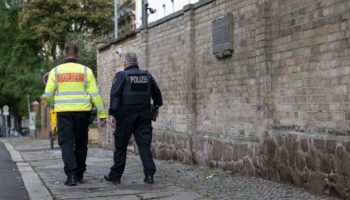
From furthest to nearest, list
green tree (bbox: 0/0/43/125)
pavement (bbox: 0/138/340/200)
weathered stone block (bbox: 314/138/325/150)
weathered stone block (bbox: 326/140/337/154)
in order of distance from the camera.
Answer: green tree (bbox: 0/0/43/125), pavement (bbox: 0/138/340/200), weathered stone block (bbox: 314/138/325/150), weathered stone block (bbox: 326/140/337/154)

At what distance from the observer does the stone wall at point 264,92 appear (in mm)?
7102

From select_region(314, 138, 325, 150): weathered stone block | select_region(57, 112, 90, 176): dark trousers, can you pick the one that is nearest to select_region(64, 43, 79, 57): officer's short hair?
select_region(57, 112, 90, 176): dark trousers

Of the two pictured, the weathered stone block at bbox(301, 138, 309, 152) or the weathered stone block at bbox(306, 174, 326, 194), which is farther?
A: the weathered stone block at bbox(301, 138, 309, 152)

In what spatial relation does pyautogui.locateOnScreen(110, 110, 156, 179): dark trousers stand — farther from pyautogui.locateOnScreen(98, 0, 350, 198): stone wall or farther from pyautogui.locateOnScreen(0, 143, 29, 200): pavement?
pyautogui.locateOnScreen(98, 0, 350, 198): stone wall

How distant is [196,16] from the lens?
1157 cm

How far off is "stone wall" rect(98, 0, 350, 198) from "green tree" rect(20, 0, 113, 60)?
26079 millimetres

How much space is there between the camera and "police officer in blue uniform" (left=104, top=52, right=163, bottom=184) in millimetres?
8469

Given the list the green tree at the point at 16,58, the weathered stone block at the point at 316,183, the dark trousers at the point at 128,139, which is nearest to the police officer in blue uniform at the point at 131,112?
the dark trousers at the point at 128,139

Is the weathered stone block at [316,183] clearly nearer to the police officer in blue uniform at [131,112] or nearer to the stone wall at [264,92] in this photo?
the stone wall at [264,92]

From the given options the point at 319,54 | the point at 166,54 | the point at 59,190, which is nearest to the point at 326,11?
the point at 319,54

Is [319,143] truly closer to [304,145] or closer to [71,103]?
[304,145]

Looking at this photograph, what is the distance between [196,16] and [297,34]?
3849 millimetres

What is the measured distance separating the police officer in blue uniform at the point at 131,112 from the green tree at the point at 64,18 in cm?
2999

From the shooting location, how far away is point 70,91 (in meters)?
8.55
